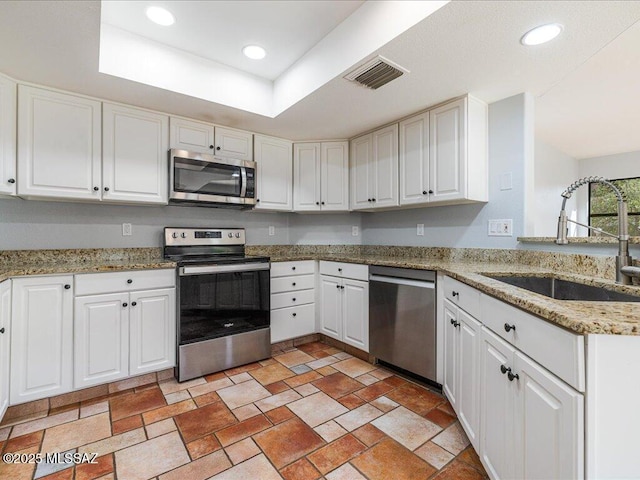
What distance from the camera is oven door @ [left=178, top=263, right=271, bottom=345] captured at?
238 centimetres

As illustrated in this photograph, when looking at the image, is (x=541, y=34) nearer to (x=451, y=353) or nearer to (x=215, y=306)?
(x=451, y=353)

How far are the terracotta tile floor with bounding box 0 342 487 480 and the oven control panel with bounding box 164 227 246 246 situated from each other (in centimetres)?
119

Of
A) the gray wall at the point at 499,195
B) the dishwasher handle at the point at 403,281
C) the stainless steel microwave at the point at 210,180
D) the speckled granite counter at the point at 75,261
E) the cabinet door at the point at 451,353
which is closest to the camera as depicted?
the cabinet door at the point at 451,353

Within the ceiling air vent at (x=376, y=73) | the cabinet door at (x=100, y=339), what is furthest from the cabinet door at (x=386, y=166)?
the cabinet door at (x=100, y=339)

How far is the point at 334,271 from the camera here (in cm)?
300

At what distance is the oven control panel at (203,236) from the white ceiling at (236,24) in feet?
4.82

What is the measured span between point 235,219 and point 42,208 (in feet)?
5.06

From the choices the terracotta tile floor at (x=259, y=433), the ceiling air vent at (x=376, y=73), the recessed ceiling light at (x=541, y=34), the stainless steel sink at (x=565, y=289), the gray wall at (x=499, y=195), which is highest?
the recessed ceiling light at (x=541, y=34)

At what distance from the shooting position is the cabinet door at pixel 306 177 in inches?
134

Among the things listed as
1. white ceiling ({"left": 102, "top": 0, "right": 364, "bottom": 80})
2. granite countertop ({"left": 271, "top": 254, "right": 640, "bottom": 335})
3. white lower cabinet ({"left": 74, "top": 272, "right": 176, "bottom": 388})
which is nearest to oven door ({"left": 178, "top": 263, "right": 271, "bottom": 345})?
white lower cabinet ({"left": 74, "top": 272, "right": 176, "bottom": 388})

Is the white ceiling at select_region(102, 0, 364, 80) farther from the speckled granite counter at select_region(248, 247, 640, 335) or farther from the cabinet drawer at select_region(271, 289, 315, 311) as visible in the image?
the cabinet drawer at select_region(271, 289, 315, 311)

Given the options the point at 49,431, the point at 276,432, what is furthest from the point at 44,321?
the point at 276,432

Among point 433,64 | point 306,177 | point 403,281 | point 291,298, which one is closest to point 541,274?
point 403,281

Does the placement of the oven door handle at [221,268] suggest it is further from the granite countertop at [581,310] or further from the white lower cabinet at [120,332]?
the granite countertop at [581,310]
